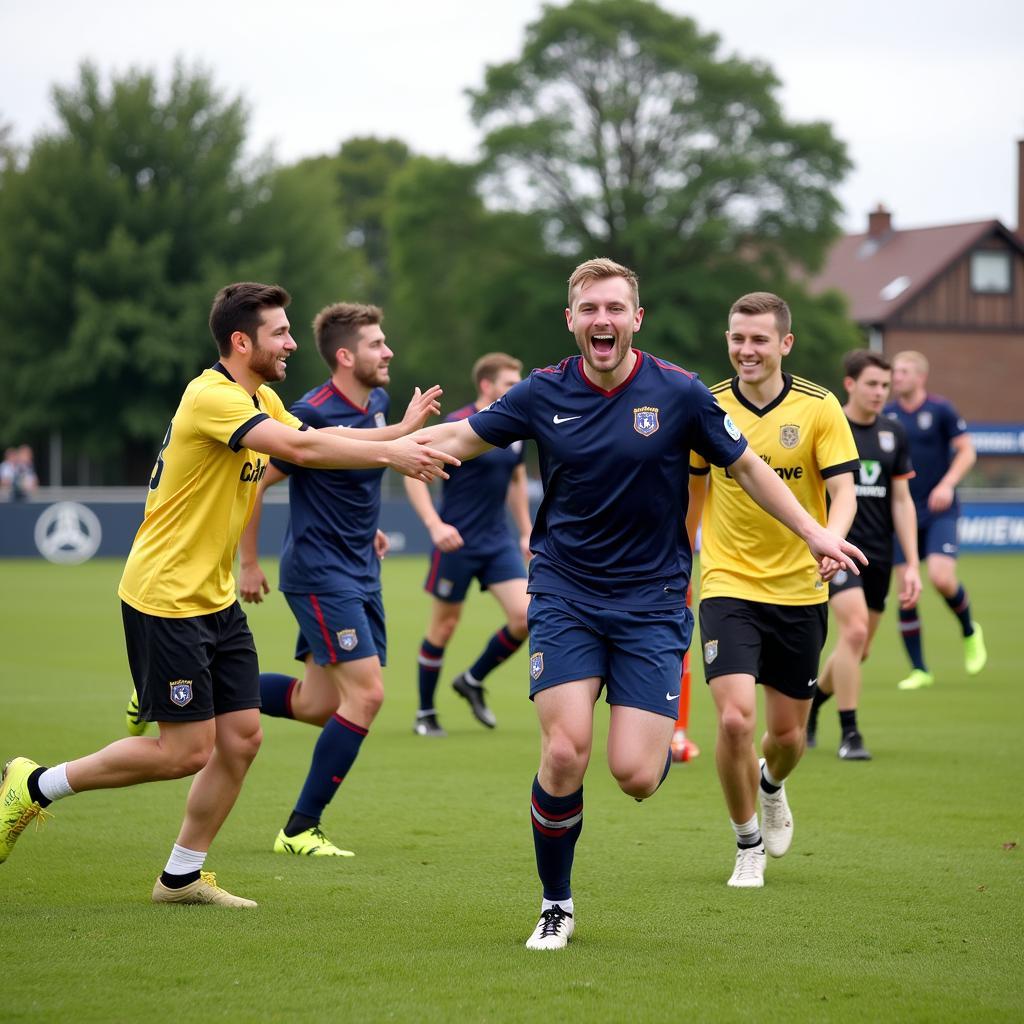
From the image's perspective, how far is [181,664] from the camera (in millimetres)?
A: 5832

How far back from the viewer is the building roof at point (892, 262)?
196 feet

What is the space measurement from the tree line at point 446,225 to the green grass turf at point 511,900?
122 feet

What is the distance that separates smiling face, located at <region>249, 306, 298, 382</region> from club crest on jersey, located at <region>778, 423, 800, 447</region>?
88.6 inches

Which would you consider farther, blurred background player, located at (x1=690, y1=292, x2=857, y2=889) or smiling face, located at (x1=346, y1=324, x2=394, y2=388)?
smiling face, located at (x1=346, y1=324, x2=394, y2=388)

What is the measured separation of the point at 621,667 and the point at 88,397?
4433cm

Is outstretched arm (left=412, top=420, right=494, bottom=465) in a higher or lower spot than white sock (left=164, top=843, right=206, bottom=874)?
higher

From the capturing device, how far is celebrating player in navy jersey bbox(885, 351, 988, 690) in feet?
42.6

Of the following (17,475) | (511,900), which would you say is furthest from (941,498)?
(17,475)

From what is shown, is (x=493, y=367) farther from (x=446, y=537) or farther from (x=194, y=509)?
(x=194, y=509)

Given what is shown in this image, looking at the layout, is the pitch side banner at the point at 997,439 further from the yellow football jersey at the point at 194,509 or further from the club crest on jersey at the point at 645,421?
the yellow football jersey at the point at 194,509

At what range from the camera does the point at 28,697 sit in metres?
12.2

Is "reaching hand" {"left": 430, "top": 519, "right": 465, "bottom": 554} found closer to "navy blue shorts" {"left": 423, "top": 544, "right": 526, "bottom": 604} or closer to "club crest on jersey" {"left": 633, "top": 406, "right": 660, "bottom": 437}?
"navy blue shorts" {"left": 423, "top": 544, "right": 526, "bottom": 604}

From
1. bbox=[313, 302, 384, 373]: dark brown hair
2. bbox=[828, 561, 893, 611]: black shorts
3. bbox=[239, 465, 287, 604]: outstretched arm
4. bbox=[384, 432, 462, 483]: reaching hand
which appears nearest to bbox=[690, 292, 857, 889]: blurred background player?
bbox=[384, 432, 462, 483]: reaching hand

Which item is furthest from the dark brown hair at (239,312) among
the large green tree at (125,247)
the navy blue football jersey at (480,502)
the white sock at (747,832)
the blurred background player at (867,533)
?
the large green tree at (125,247)
